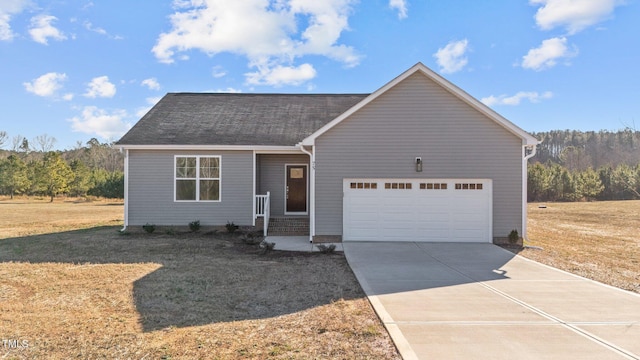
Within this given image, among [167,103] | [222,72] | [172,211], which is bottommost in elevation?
Result: [172,211]

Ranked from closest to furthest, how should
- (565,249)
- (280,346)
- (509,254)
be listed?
(280,346), (509,254), (565,249)

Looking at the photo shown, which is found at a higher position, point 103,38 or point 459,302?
point 103,38

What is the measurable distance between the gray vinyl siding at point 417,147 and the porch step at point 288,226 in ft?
5.60

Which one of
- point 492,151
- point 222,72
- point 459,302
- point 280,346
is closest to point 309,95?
point 222,72

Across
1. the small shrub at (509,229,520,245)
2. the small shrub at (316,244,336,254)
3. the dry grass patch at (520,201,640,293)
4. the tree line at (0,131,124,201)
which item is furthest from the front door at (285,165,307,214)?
the tree line at (0,131,124,201)

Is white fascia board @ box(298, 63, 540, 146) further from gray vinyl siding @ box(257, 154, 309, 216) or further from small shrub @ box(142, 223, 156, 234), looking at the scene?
small shrub @ box(142, 223, 156, 234)

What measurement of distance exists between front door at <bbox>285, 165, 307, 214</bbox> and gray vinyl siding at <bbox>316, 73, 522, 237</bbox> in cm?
321

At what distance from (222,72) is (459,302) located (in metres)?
16.9

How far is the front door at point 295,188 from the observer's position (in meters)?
14.5

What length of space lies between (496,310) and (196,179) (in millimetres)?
10865

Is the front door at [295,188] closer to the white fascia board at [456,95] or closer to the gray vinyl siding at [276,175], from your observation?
the gray vinyl siding at [276,175]

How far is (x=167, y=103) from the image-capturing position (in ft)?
53.0

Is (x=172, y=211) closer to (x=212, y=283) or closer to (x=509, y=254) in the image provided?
(x=212, y=283)

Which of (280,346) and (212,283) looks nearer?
(280,346)
